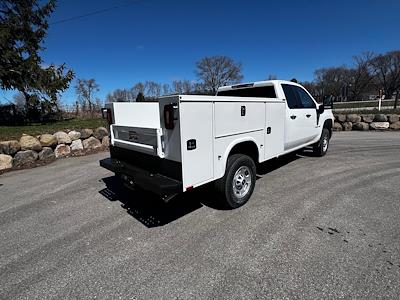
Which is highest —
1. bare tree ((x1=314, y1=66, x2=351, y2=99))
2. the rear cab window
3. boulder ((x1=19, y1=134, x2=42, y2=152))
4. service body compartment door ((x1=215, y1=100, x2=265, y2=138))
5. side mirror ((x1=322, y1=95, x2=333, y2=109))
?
bare tree ((x1=314, y1=66, x2=351, y2=99))

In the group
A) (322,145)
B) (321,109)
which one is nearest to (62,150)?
(321,109)

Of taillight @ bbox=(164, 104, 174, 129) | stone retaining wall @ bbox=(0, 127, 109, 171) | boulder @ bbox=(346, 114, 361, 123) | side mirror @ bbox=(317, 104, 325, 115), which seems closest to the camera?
taillight @ bbox=(164, 104, 174, 129)

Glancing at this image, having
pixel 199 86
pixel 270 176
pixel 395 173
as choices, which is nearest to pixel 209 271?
pixel 270 176

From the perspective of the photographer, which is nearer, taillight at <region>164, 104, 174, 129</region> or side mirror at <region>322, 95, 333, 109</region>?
taillight at <region>164, 104, 174, 129</region>

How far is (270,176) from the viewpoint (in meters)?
5.52

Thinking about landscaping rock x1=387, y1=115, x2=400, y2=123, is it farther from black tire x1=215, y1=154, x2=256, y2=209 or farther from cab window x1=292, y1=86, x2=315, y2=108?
black tire x1=215, y1=154, x2=256, y2=209

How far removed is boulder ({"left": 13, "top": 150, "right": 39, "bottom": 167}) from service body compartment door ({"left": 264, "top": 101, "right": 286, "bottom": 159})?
6748 millimetres

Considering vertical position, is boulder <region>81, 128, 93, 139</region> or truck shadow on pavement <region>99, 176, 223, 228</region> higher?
boulder <region>81, 128, 93, 139</region>

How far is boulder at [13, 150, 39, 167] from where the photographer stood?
Result: 6870 mm

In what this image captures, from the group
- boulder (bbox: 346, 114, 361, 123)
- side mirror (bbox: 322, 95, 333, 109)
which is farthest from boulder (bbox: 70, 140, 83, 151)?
boulder (bbox: 346, 114, 361, 123)

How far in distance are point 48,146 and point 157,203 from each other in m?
5.27

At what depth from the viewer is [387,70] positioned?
70.9m

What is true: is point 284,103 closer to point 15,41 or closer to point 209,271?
point 209,271

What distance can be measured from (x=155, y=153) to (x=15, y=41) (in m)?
15.5
